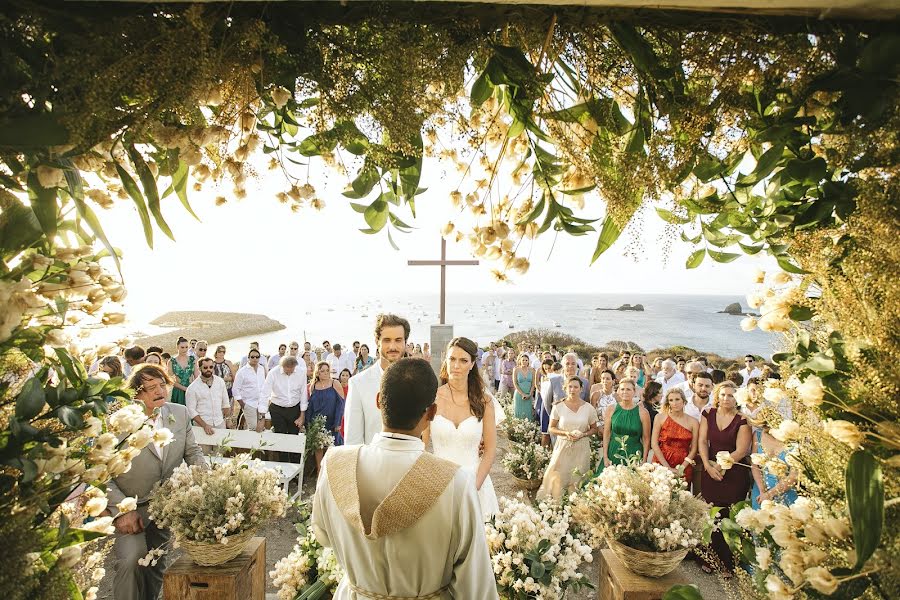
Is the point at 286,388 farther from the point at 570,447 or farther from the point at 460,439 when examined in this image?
the point at 460,439

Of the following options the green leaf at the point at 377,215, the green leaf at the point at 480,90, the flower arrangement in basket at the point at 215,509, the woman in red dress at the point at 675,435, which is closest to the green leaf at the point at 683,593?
the green leaf at the point at 377,215

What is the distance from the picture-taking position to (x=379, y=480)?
173 centimetres

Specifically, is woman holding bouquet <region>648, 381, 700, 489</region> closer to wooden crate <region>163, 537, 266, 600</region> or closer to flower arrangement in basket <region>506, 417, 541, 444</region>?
flower arrangement in basket <region>506, 417, 541, 444</region>

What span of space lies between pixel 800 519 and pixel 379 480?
1143 millimetres

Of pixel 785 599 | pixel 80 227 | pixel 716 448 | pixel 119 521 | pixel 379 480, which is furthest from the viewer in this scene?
pixel 716 448

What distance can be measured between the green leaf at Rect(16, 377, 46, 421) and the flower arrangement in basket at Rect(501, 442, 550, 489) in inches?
255

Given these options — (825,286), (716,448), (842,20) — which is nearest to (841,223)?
(825,286)

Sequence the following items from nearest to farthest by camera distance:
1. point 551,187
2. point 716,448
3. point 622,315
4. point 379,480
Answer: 1. point 551,187
2. point 379,480
3. point 716,448
4. point 622,315

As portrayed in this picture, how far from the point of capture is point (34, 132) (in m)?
1.00

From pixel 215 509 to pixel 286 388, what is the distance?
5237mm

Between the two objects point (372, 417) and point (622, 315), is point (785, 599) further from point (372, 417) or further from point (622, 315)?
point (622, 315)

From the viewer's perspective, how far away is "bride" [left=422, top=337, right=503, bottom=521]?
3939 mm

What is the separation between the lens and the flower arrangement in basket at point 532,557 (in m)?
2.29

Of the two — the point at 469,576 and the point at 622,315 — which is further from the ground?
the point at 469,576
